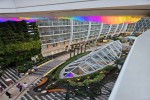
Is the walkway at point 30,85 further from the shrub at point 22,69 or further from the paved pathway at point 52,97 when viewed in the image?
the shrub at point 22,69

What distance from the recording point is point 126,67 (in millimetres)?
2604

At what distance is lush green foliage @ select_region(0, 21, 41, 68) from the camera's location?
23047mm

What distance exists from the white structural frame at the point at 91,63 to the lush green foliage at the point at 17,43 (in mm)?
5606

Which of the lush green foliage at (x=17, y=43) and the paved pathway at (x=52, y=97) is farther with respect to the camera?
the lush green foliage at (x=17, y=43)

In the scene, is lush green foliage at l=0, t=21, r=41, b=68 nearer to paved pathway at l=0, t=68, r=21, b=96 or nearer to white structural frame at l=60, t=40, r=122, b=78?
paved pathway at l=0, t=68, r=21, b=96

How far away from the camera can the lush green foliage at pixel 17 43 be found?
23047 mm

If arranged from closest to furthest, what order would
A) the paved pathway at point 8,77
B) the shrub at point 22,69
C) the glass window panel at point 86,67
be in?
the paved pathway at point 8,77, the glass window panel at point 86,67, the shrub at point 22,69

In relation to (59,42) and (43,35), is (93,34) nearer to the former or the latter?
(59,42)

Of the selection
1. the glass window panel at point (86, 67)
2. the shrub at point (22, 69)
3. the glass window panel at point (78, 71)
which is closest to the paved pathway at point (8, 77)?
the shrub at point (22, 69)

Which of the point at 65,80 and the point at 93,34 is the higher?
the point at 93,34

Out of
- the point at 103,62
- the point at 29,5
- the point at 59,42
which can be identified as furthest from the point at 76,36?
the point at 29,5

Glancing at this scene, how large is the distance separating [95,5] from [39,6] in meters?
2.37

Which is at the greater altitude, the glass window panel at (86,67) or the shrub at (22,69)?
the glass window panel at (86,67)

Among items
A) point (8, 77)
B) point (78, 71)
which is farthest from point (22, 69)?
point (78, 71)
